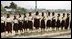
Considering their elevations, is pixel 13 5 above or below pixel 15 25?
above

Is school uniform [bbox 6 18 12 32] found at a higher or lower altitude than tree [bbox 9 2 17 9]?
lower

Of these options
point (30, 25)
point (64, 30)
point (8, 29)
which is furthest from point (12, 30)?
point (64, 30)

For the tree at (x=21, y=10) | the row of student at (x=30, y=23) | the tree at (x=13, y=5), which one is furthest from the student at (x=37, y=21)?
the tree at (x=13, y=5)

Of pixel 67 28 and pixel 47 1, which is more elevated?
pixel 47 1

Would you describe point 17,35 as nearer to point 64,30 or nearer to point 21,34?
point 21,34

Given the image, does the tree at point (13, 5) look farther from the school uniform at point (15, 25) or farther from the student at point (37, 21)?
the student at point (37, 21)

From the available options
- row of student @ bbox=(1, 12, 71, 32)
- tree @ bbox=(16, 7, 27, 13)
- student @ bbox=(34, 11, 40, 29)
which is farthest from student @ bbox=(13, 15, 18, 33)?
student @ bbox=(34, 11, 40, 29)

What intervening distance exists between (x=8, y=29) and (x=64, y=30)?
71 centimetres

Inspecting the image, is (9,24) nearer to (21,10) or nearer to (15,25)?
(15,25)

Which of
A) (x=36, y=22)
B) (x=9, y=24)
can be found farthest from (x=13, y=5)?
(x=36, y=22)

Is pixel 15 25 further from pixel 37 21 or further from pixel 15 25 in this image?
pixel 37 21

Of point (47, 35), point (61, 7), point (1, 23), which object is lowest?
point (47, 35)

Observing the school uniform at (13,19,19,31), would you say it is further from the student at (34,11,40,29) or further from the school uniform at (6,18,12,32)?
the student at (34,11,40,29)

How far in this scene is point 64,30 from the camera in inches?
89.2
